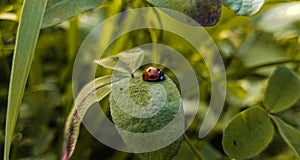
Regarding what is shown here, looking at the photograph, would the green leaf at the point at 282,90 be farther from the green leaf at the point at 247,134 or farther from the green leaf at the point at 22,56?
the green leaf at the point at 22,56

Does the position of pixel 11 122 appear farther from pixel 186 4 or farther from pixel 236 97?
pixel 236 97

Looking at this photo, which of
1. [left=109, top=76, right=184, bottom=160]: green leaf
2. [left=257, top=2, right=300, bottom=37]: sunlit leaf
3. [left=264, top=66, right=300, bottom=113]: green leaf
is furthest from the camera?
[left=257, top=2, right=300, bottom=37]: sunlit leaf

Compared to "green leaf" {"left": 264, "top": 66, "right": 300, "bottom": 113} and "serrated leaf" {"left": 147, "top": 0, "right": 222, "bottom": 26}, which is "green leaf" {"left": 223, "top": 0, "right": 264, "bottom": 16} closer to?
"serrated leaf" {"left": 147, "top": 0, "right": 222, "bottom": 26}

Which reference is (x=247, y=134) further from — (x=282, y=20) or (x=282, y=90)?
(x=282, y=20)

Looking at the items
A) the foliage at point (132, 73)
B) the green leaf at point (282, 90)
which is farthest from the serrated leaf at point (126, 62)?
the green leaf at point (282, 90)

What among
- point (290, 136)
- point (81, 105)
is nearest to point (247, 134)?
point (290, 136)

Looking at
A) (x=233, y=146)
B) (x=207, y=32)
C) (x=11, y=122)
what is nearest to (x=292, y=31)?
(x=207, y=32)

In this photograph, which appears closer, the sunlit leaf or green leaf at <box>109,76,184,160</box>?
green leaf at <box>109,76,184,160</box>

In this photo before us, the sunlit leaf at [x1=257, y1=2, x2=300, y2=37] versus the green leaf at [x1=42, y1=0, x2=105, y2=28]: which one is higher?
the green leaf at [x1=42, y1=0, x2=105, y2=28]

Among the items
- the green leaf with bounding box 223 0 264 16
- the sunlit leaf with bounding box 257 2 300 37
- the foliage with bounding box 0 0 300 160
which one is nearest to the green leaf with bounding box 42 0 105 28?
the foliage with bounding box 0 0 300 160
